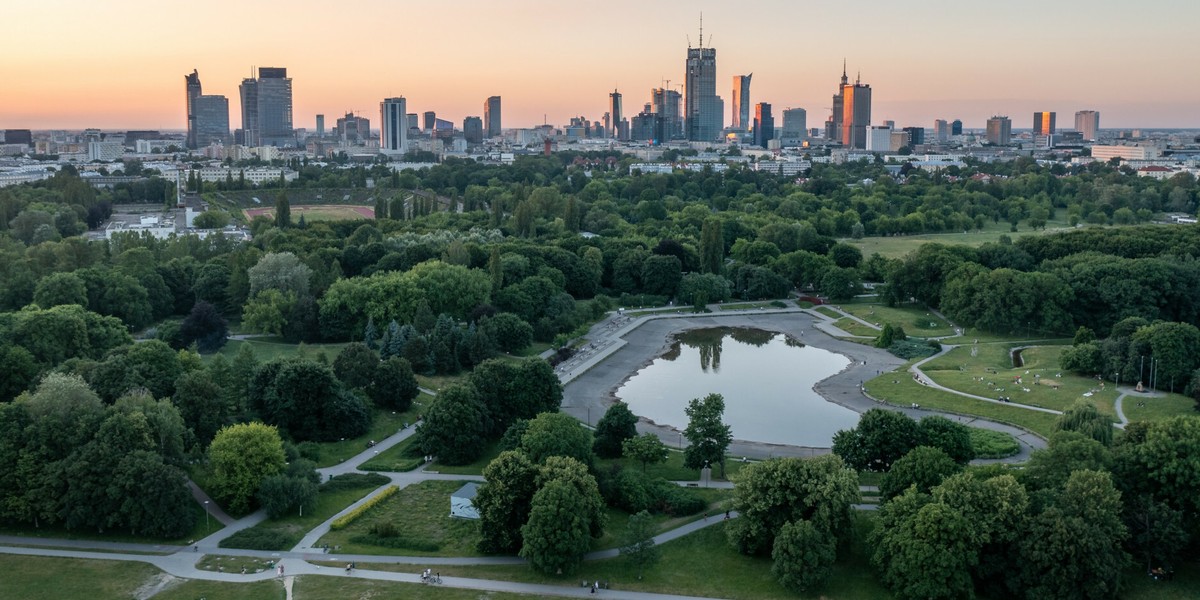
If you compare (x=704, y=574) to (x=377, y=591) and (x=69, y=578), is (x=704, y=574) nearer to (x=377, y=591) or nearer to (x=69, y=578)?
(x=377, y=591)

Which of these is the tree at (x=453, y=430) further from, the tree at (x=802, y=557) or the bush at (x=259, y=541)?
the tree at (x=802, y=557)

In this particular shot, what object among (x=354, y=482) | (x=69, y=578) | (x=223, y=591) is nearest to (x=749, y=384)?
(x=354, y=482)

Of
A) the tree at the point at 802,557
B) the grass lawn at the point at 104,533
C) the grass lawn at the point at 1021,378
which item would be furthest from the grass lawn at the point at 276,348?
the grass lawn at the point at 1021,378

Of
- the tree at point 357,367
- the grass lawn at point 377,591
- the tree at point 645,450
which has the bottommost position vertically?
the grass lawn at point 377,591

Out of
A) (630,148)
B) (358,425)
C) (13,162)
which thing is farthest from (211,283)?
(630,148)

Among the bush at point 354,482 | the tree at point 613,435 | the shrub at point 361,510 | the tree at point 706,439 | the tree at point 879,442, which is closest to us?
the shrub at point 361,510

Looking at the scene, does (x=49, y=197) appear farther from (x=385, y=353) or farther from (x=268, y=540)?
(x=268, y=540)
